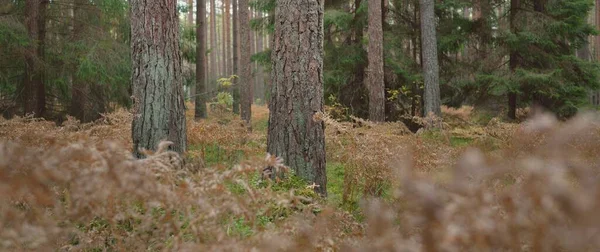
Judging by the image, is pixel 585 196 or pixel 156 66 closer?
pixel 585 196

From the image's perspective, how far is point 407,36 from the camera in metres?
15.9

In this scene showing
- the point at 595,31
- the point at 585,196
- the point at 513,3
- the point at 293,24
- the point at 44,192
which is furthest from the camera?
the point at 513,3

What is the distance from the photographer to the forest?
1.76 metres

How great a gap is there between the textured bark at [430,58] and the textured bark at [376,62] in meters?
1.32

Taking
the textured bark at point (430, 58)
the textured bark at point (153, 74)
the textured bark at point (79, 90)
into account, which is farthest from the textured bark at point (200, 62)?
the textured bark at point (153, 74)

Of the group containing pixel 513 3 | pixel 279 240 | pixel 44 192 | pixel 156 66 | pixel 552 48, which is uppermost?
pixel 513 3

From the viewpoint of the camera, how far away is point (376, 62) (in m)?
13.2

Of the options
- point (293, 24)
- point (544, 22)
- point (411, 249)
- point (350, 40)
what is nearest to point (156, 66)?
point (293, 24)

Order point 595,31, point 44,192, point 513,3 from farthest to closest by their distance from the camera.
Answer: point 513,3 → point 595,31 → point 44,192

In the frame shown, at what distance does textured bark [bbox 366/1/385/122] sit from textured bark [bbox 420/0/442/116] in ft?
4.34

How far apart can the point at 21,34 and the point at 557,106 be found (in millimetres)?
14226

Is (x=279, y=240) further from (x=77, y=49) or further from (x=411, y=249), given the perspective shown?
(x=77, y=49)

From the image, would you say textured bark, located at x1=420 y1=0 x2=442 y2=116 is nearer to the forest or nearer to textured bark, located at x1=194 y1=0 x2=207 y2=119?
the forest

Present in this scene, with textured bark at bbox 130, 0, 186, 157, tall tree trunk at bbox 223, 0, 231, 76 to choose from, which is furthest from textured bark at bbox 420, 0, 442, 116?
tall tree trunk at bbox 223, 0, 231, 76
